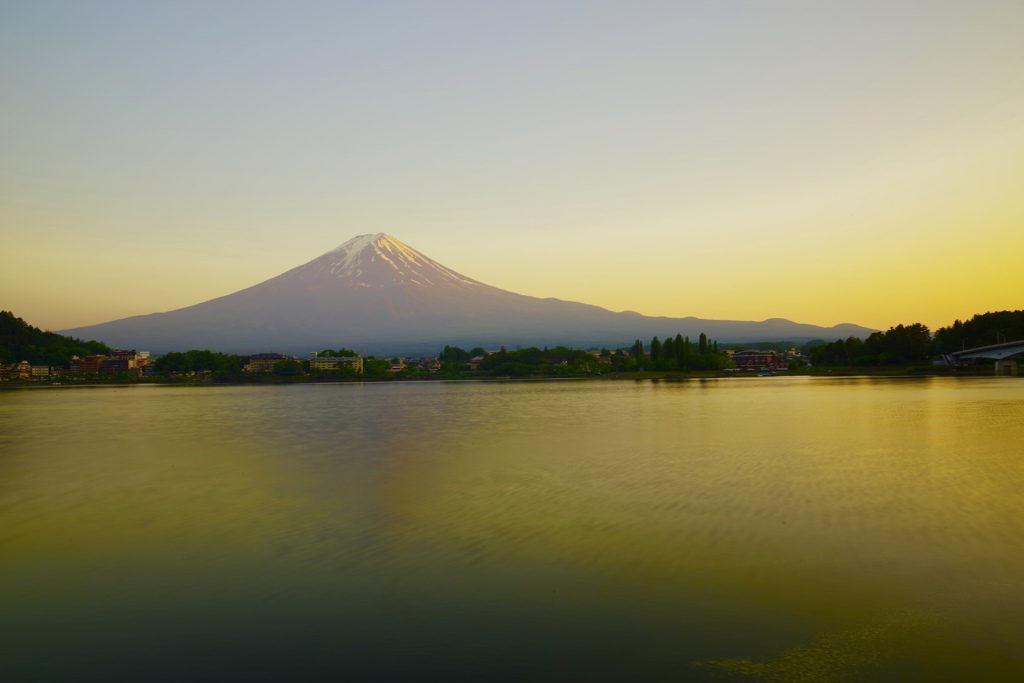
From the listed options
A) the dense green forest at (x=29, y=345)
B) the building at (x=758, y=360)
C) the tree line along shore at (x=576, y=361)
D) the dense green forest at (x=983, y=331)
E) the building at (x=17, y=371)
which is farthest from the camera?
the building at (x=758, y=360)

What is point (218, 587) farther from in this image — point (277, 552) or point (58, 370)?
point (58, 370)

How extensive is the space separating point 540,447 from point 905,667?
43.1 feet

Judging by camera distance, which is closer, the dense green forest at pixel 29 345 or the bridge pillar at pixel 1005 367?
the bridge pillar at pixel 1005 367

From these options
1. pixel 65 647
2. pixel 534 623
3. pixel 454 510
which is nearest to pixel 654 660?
pixel 534 623

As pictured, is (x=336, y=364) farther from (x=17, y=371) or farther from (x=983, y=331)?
(x=983, y=331)

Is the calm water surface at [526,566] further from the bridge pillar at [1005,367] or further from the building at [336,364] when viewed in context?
the building at [336,364]

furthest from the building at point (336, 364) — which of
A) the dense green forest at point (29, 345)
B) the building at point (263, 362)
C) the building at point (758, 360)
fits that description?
the building at point (758, 360)

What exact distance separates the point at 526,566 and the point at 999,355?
7347 centimetres

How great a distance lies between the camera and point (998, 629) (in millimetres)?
5148

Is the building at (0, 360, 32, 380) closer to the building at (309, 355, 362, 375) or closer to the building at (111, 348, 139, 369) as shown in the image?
the building at (111, 348, 139, 369)

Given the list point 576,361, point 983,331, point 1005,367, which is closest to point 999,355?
point 1005,367

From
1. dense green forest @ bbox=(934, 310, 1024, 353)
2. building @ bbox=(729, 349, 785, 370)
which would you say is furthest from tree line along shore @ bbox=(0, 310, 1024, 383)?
building @ bbox=(729, 349, 785, 370)

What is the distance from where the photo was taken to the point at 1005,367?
228 ft

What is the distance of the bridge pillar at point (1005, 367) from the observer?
68312mm
